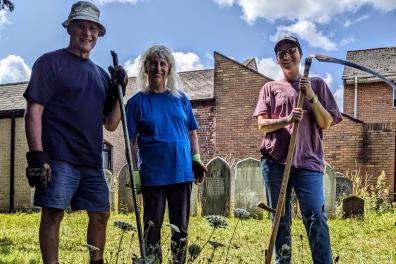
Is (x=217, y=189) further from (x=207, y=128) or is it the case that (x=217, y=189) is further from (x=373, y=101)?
(x=373, y=101)

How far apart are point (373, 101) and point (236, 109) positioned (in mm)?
8672

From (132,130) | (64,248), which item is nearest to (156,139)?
(132,130)

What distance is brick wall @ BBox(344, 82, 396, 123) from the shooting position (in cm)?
2292

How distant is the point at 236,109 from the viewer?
1738cm

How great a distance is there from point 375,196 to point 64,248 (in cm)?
871

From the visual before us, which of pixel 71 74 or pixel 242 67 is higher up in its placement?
pixel 242 67

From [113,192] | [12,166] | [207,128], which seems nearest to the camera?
[113,192]

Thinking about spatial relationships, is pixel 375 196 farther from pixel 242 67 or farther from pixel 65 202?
pixel 65 202

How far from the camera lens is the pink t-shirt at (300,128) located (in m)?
3.49

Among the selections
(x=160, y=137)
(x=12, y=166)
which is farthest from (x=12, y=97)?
(x=160, y=137)

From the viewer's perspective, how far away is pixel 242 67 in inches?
689

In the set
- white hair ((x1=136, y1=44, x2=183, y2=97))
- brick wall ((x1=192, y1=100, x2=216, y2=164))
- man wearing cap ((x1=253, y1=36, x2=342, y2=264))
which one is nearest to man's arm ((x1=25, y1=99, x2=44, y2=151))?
white hair ((x1=136, y1=44, x2=183, y2=97))

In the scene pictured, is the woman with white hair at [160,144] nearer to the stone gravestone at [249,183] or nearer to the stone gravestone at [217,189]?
the stone gravestone at [217,189]

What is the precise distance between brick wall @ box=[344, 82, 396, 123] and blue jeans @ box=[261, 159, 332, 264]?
Answer: 2065 centimetres
